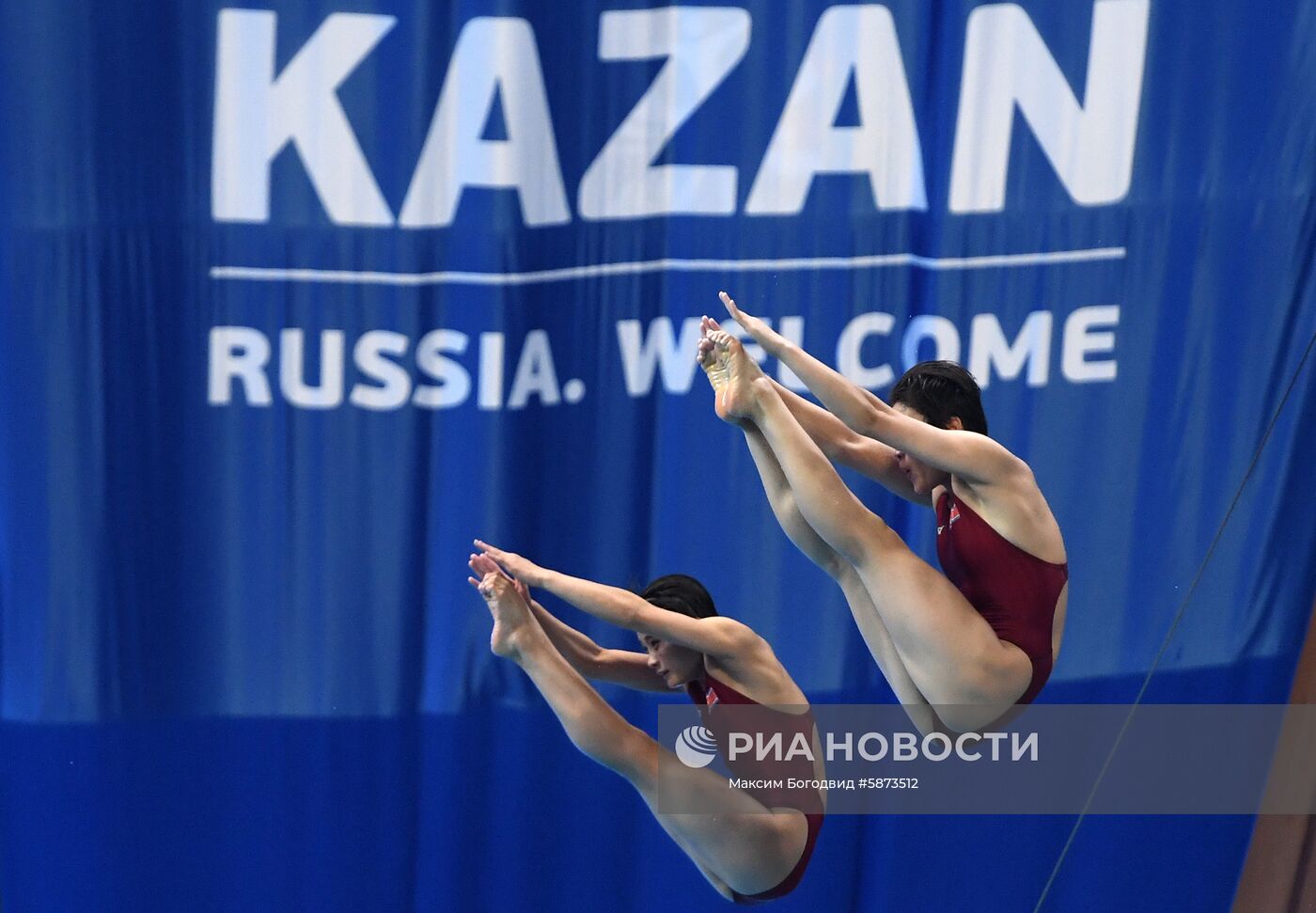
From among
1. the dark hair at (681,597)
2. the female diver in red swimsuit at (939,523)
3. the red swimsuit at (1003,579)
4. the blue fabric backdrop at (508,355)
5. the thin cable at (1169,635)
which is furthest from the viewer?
the thin cable at (1169,635)

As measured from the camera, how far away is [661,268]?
466 cm

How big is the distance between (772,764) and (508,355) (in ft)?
5.27

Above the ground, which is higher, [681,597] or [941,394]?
[941,394]

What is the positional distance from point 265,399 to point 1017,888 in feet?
8.95

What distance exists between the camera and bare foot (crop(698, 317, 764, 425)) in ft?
9.71

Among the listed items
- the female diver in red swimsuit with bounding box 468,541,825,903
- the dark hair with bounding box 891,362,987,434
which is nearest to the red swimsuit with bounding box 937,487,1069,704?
the dark hair with bounding box 891,362,987,434

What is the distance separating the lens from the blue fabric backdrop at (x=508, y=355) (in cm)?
443

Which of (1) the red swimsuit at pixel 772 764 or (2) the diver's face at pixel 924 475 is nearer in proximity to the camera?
(2) the diver's face at pixel 924 475

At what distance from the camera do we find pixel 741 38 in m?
4.61

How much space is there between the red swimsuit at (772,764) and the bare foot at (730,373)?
662mm

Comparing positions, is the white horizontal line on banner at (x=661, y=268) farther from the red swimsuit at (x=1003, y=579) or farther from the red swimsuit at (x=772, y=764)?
the red swimsuit at (x=1003, y=579)

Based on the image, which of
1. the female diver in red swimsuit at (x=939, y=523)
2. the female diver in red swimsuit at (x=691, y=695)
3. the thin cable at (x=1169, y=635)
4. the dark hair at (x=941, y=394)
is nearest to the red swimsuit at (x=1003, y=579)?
the female diver in red swimsuit at (x=939, y=523)

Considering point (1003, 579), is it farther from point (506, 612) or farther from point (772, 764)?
point (506, 612)

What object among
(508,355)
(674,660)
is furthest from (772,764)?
(508,355)
